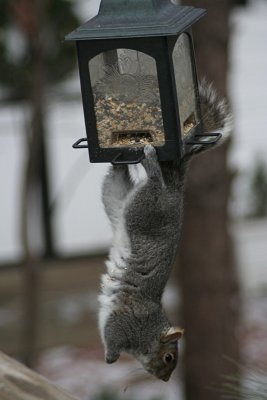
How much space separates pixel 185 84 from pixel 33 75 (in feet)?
10.6

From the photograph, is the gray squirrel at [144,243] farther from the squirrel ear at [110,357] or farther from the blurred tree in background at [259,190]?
the blurred tree in background at [259,190]

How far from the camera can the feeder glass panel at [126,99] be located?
2.65 metres

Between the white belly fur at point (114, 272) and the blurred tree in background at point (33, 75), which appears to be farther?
the blurred tree in background at point (33, 75)

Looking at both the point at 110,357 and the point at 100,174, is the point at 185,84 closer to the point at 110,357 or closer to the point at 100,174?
the point at 110,357

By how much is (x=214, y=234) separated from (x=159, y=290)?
2.09 m

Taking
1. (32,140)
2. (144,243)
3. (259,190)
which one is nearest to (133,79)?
(144,243)

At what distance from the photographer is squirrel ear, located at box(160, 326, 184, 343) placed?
332cm

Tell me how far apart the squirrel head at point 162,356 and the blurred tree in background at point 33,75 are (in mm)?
2440

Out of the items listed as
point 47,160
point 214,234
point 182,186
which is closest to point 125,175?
point 182,186

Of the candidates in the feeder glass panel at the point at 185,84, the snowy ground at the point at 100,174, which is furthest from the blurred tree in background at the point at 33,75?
the feeder glass panel at the point at 185,84

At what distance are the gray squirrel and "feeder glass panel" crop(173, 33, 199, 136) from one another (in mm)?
97

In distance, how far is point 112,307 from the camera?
3.26 m

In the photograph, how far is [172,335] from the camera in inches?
131

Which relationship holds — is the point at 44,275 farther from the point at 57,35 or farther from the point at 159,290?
the point at 159,290
